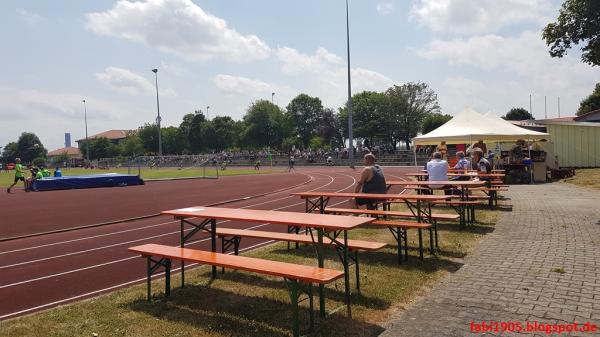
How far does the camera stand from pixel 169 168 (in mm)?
61938

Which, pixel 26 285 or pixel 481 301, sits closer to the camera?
pixel 481 301

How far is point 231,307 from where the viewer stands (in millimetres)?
5543

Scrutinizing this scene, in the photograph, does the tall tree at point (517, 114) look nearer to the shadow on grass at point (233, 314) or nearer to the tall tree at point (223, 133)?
the tall tree at point (223, 133)

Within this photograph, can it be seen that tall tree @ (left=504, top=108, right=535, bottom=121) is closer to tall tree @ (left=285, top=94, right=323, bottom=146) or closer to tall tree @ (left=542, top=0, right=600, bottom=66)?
tall tree @ (left=285, top=94, right=323, bottom=146)

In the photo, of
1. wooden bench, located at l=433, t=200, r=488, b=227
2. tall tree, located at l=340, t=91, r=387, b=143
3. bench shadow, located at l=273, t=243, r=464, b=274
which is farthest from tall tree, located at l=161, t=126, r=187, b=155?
bench shadow, located at l=273, t=243, r=464, b=274

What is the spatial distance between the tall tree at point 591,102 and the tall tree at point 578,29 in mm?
55872

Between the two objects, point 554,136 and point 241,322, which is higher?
point 554,136

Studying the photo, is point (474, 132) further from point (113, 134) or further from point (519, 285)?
point (113, 134)

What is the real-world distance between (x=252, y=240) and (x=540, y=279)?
219 inches

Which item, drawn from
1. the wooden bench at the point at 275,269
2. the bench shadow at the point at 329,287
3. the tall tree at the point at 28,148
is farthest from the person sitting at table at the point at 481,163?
the tall tree at the point at 28,148

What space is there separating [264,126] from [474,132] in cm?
7217

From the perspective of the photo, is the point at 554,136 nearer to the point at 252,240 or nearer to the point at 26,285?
the point at 252,240

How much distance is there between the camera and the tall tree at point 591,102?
63438 mm

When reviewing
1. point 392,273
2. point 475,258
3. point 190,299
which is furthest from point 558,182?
point 190,299
